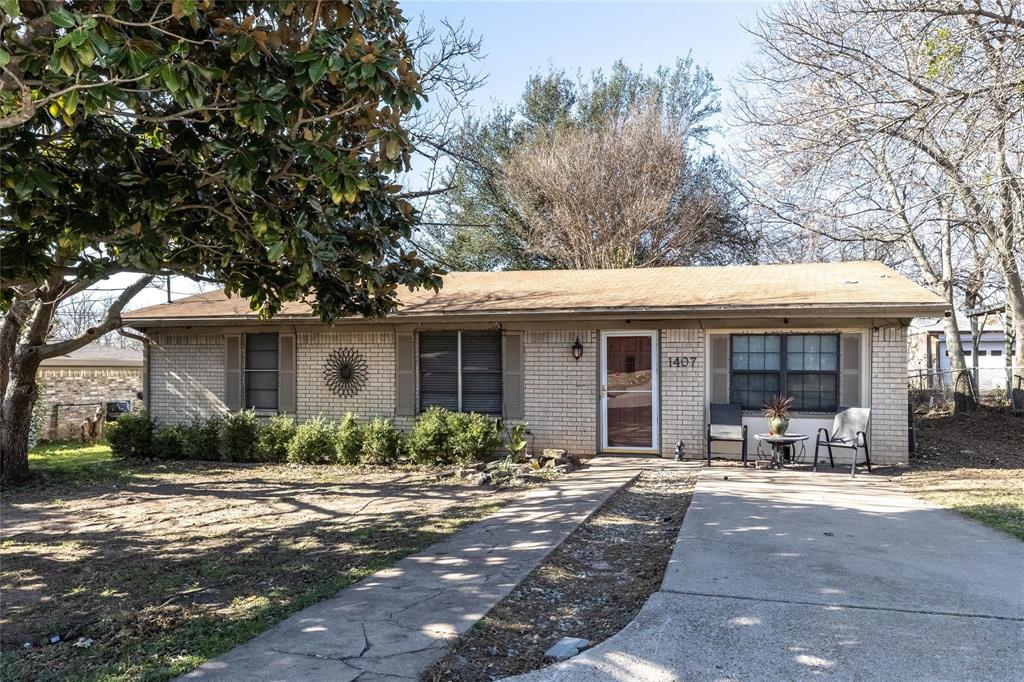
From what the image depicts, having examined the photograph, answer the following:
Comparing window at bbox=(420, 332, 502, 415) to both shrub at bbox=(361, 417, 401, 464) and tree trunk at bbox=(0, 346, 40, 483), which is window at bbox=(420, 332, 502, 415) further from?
tree trunk at bbox=(0, 346, 40, 483)

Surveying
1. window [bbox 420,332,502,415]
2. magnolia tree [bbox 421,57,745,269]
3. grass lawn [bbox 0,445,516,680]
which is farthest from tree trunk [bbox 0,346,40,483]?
magnolia tree [bbox 421,57,745,269]

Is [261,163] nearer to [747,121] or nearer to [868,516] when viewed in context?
[868,516]

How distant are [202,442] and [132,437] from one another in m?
1.38

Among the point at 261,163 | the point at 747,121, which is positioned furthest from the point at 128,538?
the point at 747,121

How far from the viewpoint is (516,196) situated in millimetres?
25141

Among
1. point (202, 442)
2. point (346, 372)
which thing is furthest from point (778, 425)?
point (202, 442)

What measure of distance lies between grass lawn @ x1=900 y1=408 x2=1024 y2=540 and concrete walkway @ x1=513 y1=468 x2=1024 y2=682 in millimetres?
748

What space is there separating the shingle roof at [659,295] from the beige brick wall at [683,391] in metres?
0.59

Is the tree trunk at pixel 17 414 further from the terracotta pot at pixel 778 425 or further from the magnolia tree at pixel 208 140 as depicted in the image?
the terracotta pot at pixel 778 425

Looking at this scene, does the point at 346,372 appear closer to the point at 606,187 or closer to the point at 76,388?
the point at 76,388

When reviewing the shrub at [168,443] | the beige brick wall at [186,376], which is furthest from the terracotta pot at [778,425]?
the shrub at [168,443]

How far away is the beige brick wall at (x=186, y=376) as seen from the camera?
44.4ft

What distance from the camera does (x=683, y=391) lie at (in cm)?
1123

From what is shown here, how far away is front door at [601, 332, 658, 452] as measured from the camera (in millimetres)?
11547
